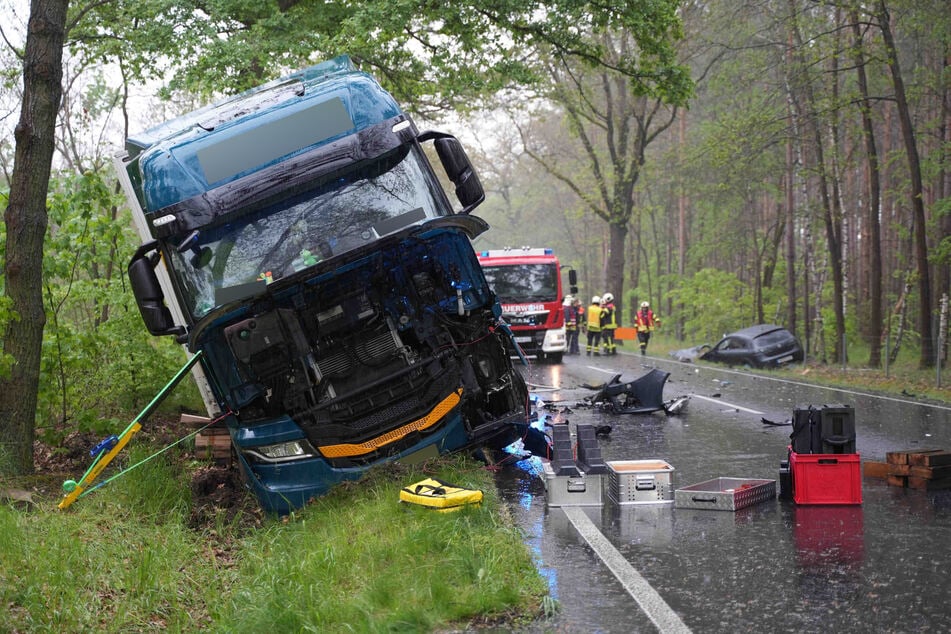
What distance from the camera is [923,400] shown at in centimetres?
1572

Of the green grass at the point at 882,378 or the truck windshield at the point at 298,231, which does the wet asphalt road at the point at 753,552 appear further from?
the green grass at the point at 882,378

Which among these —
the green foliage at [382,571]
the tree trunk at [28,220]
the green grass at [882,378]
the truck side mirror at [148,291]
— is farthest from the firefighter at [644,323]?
the truck side mirror at [148,291]

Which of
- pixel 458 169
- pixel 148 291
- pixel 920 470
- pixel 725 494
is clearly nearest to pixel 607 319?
pixel 458 169

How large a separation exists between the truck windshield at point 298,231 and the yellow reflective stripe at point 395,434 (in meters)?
1.45

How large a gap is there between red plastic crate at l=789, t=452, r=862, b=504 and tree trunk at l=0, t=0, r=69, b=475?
6872 millimetres

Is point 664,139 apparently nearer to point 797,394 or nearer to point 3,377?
point 797,394

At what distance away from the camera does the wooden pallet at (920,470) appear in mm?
8125

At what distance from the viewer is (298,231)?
27.7 ft

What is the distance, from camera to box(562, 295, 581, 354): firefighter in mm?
33031

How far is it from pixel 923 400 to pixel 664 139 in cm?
4129

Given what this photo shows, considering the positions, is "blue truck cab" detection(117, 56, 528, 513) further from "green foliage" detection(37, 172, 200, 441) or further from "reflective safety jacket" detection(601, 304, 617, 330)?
"reflective safety jacket" detection(601, 304, 617, 330)

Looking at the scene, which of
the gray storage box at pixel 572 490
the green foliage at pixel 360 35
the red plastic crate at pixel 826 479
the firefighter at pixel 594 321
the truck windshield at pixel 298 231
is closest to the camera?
the red plastic crate at pixel 826 479

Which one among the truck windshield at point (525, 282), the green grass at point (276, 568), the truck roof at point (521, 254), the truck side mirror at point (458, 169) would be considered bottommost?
the green grass at point (276, 568)

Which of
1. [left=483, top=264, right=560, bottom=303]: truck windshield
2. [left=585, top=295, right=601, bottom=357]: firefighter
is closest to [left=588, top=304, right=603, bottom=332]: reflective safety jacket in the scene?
[left=585, top=295, right=601, bottom=357]: firefighter
